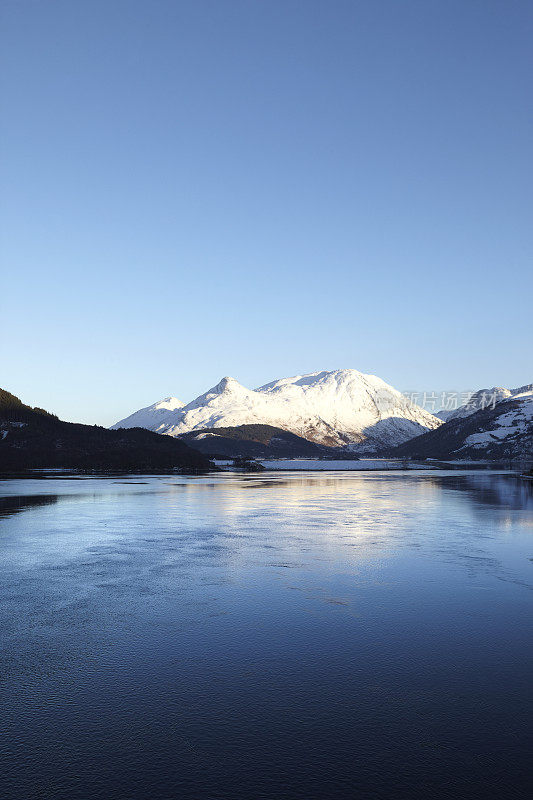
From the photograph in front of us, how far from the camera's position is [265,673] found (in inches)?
687

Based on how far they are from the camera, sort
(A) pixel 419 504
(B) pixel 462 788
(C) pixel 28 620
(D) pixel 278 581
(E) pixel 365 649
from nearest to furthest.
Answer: (B) pixel 462 788
(E) pixel 365 649
(C) pixel 28 620
(D) pixel 278 581
(A) pixel 419 504

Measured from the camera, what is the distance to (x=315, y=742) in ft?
43.7

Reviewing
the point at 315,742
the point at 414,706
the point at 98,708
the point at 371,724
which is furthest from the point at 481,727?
the point at 98,708

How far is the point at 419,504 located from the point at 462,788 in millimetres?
68724

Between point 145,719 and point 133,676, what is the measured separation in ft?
9.62

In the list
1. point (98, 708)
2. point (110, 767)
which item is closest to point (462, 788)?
point (110, 767)

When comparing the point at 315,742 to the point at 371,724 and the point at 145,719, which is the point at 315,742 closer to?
the point at 371,724

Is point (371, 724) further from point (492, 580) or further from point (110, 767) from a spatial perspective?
point (492, 580)

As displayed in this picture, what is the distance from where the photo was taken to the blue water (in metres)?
12.1

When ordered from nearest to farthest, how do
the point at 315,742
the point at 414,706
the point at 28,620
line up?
the point at 315,742
the point at 414,706
the point at 28,620

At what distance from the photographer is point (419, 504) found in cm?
7794

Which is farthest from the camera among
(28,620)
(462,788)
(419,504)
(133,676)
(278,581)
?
(419,504)

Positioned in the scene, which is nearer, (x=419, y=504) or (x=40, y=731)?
(x=40, y=731)

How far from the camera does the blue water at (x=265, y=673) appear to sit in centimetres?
1208
